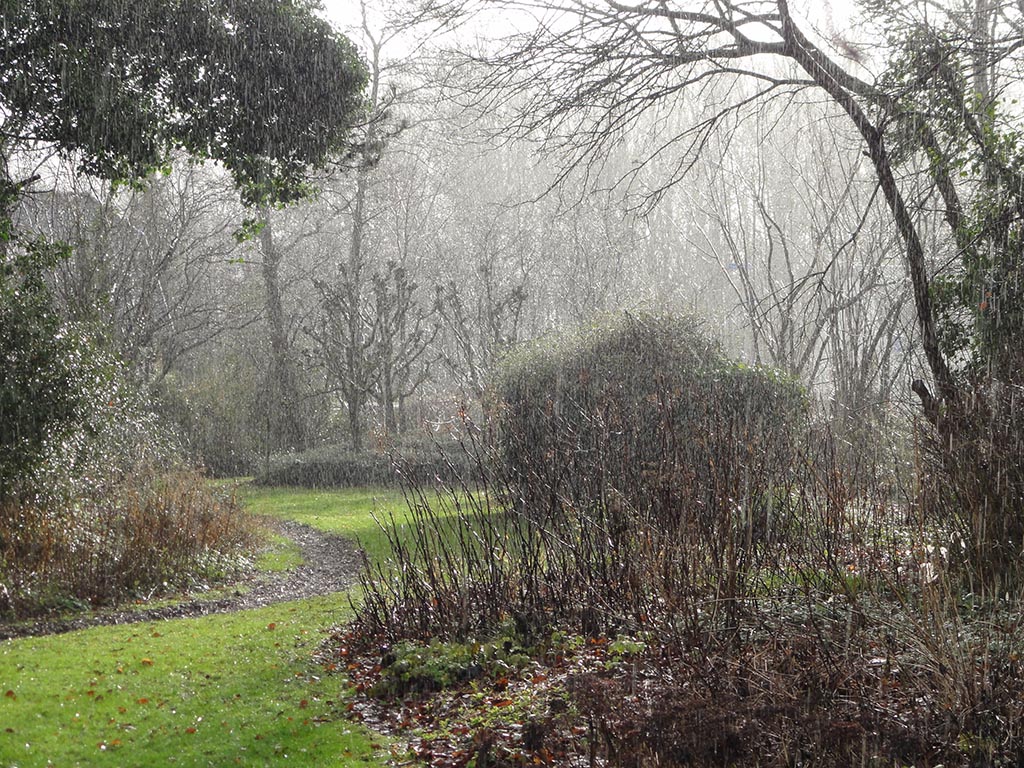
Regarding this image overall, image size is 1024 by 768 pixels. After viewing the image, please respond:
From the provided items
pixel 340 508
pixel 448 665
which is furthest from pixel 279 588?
pixel 340 508

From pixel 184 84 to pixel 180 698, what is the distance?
6.62 m

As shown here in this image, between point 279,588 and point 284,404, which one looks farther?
point 284,404

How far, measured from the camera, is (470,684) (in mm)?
5973

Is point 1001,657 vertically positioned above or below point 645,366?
below

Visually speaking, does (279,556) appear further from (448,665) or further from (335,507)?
(448,665)

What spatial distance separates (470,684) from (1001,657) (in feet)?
10.5

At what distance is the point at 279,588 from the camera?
35.9ft

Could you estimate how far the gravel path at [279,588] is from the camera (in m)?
8.55

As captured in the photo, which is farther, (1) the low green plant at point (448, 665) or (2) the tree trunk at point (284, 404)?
(2) the tree trunk at point (284, 404)

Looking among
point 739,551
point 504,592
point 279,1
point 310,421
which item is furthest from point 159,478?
point 310,421

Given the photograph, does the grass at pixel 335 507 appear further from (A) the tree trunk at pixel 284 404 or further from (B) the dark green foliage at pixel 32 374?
(B) the dark green foliage at pixel 32 374

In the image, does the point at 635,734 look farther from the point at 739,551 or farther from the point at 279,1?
the point at 279,1

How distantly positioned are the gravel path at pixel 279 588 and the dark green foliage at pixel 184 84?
14.8ft

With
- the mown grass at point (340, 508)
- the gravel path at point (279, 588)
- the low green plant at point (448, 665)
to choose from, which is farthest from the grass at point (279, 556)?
the low green plant at point (448, 665)
